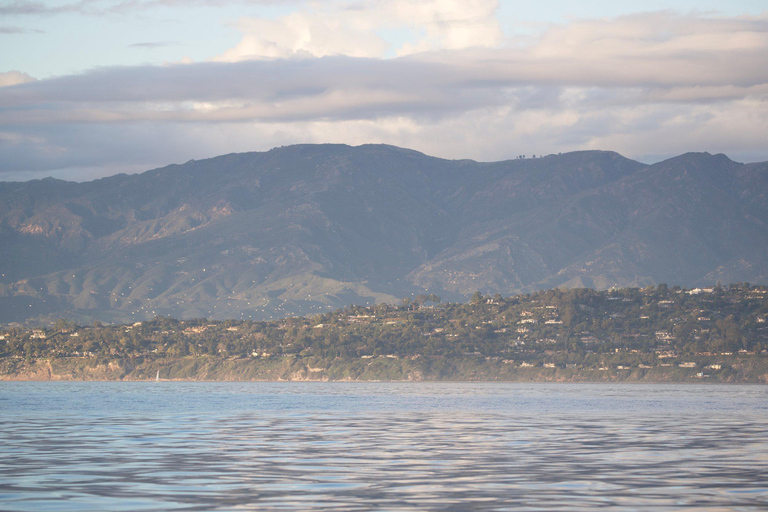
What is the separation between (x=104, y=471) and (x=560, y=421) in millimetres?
54226

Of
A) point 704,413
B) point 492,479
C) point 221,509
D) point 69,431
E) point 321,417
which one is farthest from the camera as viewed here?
point 704,413

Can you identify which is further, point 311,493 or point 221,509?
point 311,493

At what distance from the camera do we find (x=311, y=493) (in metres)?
45.7

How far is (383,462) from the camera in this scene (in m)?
57.8

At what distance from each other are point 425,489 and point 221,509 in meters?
10.2

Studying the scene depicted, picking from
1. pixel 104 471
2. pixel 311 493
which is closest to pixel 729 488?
pixel 311 493

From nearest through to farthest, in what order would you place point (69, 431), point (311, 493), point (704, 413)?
point (311, 493), point (69, 431), point (704, 413)

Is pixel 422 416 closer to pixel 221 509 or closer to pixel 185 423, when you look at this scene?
pixel 185 423

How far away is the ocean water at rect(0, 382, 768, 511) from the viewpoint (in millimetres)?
43500

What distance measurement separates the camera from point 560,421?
97.8m

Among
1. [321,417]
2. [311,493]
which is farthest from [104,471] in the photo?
[321,417]

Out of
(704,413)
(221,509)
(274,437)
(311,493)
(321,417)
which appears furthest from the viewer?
(704,413)

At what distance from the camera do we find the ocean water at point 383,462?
1713 inches

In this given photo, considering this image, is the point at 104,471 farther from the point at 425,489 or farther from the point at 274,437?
the point at 274,437
